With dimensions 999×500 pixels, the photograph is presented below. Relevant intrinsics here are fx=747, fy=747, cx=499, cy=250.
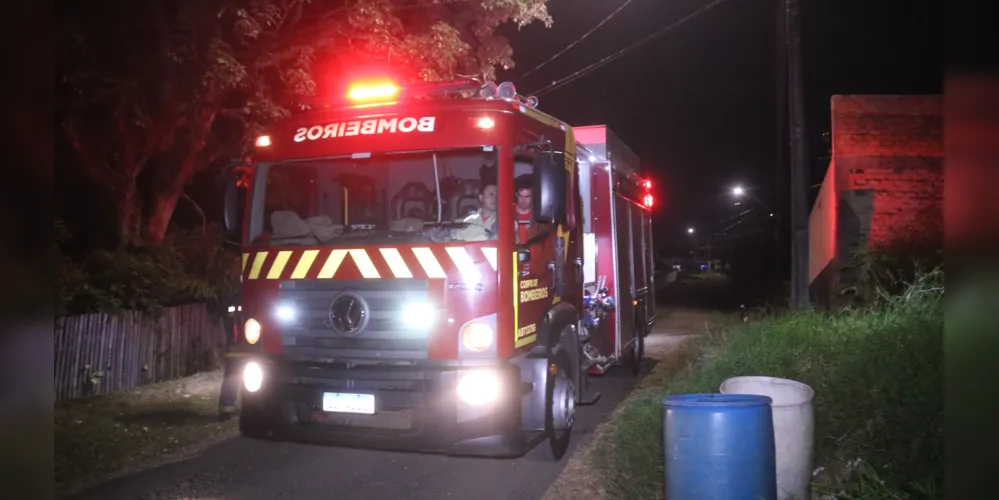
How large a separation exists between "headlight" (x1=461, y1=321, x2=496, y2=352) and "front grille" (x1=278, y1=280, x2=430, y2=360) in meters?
0.28

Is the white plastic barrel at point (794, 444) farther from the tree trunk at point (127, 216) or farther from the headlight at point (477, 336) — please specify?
the tree trunk at point (127, 216)

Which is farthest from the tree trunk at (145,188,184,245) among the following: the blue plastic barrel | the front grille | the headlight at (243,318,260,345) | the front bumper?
the blue plastic barrel

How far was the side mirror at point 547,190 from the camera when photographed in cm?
542

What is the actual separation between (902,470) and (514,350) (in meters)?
2.49

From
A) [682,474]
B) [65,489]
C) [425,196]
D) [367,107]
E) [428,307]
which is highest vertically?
[367,107]

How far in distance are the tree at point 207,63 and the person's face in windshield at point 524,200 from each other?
5542 mm

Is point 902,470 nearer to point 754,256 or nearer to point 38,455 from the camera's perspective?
point 38,455

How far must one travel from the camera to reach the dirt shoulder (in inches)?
221

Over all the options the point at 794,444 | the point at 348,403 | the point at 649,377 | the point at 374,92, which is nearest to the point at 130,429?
the point at 348,403

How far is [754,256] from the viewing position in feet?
117

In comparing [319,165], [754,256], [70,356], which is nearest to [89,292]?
[70,356]

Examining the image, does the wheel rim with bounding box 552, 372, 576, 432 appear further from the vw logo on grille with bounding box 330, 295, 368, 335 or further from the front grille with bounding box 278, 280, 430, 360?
the vw logo on grille with bounding box 330, 295, 368, 335

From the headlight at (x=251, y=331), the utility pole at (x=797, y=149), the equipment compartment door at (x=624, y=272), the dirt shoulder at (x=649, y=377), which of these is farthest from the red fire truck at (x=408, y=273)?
the utility pole at (x=797, y=149)

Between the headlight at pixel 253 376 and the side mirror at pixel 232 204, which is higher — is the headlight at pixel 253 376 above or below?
below
